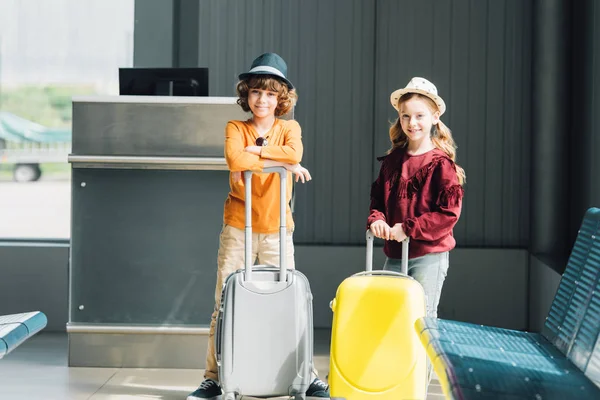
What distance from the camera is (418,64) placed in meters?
5.34

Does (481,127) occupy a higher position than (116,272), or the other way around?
(481,127)

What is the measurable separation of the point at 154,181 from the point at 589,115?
2.12 metres

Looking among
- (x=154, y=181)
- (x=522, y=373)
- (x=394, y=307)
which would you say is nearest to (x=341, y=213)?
(x=154, y=181)

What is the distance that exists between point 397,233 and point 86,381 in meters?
1.68

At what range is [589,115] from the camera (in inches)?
176

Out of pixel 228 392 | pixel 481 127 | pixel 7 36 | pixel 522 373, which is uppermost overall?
pixel 7 36

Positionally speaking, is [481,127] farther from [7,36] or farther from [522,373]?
[522,373]

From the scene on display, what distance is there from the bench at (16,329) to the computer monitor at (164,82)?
169cm

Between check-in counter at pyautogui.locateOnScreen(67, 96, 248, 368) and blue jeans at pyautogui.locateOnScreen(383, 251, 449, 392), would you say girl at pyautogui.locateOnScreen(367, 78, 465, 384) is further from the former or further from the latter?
check-in counter at pyautogui.locateOnScreen(67, 96, 248, 368)

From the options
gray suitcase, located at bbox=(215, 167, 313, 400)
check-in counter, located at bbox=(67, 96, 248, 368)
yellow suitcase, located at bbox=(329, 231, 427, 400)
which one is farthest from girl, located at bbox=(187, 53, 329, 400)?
check-in counter, located at bbox=(67, 96, 248, 368)

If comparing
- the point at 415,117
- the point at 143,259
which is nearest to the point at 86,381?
the point at 143,259

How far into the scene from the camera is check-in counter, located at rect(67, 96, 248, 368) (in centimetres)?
414

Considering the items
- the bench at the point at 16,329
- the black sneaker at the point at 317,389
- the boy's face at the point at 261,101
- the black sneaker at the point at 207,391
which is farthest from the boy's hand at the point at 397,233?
the bench at the point at 16,329

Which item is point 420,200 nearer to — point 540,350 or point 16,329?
point 540,350
